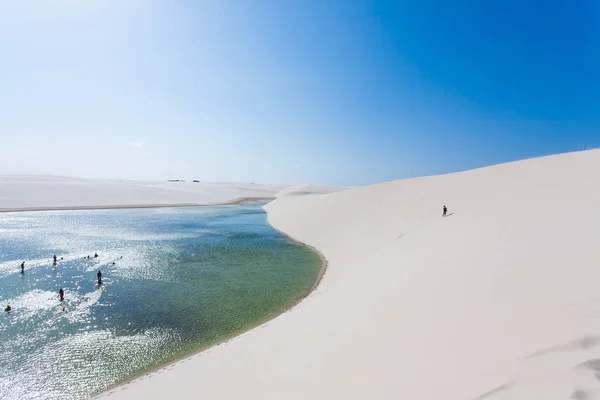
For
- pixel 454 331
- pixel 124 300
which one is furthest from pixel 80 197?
pixel 454 331

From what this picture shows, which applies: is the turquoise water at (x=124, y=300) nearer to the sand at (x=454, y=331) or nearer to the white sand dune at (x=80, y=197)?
the sand at (x=454, y=331)

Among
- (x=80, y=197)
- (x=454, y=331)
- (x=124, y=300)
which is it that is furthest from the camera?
(x=80, y=197)

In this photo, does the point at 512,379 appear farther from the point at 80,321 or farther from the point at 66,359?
the point at 80,321

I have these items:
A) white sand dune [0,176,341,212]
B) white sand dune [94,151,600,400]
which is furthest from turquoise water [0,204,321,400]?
white sand dune [0,176,341,212]

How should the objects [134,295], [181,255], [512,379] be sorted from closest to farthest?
1. [512,379]
2. [134,295]
3. [181,255]

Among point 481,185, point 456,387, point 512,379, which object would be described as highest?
point 481,185

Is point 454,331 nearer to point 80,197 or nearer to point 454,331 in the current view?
point 454,331

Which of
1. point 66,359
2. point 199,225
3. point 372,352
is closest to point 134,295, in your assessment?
point 66,359

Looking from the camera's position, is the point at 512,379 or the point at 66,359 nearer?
the point at 512,379
